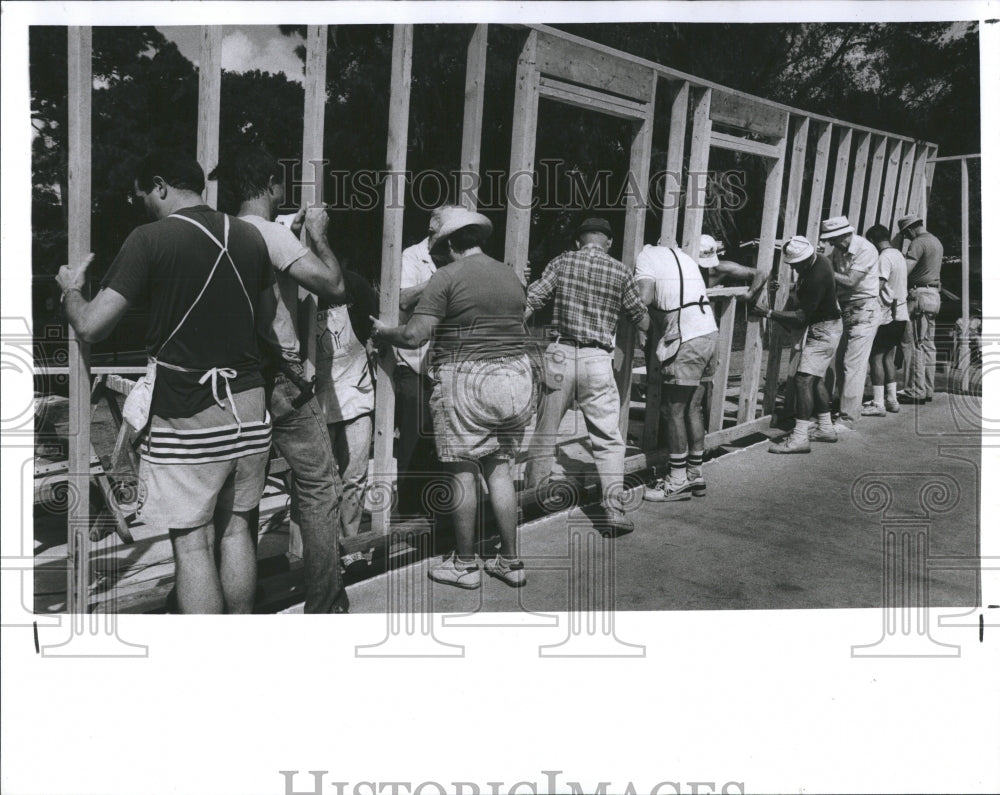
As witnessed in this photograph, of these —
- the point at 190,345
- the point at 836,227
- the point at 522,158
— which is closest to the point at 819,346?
the point at 836,227

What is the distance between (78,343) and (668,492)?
345cm

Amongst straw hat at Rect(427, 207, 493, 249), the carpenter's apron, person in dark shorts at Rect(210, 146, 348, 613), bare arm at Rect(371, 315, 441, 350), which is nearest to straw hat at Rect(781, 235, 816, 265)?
straw hat at Rect(427, 207, 493, 249)

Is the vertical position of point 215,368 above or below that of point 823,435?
above

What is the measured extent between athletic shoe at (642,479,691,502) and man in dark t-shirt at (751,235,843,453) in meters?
1.41

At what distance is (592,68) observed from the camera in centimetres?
477

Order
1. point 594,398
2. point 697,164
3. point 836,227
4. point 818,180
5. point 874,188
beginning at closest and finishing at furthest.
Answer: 1. point 594,398
2. point 697,164
3. point 836,227
4. point 818,180
5. point 874,188

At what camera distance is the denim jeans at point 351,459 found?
163 inches

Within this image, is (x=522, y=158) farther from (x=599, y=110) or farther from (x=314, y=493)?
(x=314, y=493)

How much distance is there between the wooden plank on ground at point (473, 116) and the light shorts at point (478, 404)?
0.78 meters

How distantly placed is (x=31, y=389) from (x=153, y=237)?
2.35 ft

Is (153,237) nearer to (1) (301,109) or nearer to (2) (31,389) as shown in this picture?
(2) (31,389)

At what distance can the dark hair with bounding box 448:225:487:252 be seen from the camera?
3869mm

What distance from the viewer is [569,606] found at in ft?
12.5

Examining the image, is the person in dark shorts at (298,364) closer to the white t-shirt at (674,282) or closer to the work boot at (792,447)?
the white t-shirt at (674,282)
